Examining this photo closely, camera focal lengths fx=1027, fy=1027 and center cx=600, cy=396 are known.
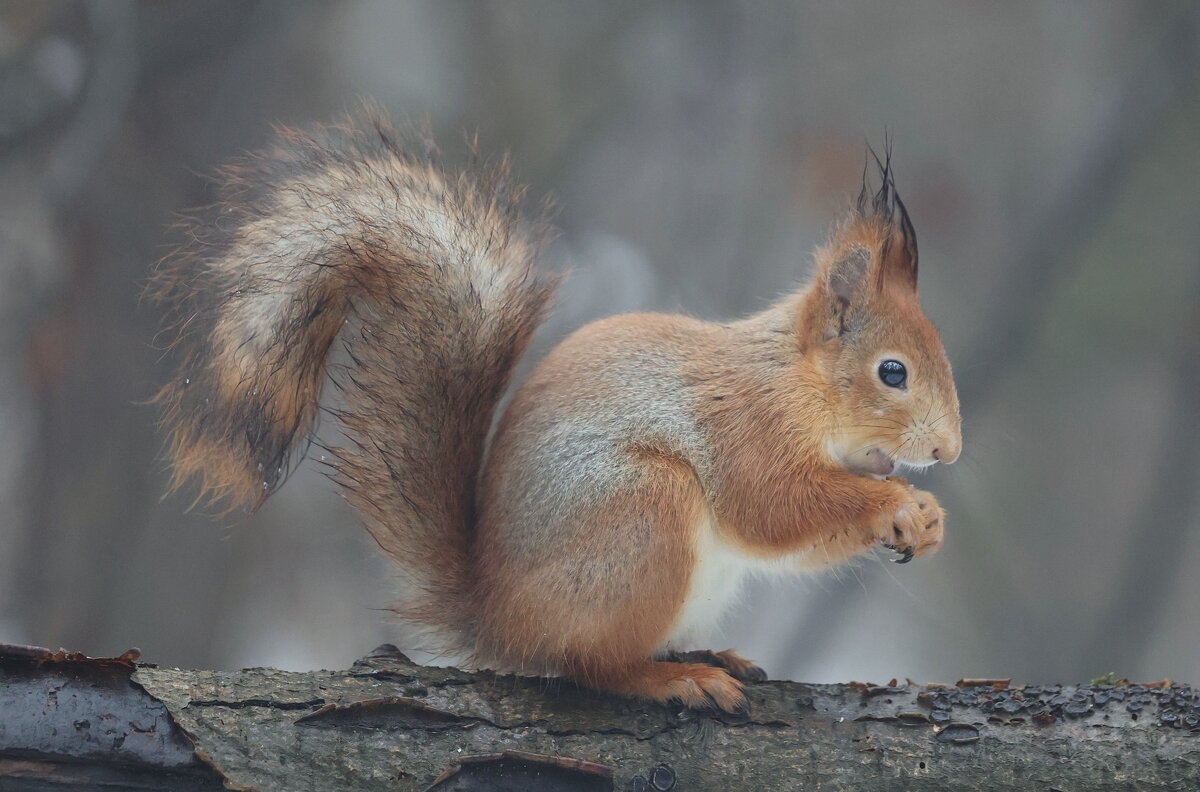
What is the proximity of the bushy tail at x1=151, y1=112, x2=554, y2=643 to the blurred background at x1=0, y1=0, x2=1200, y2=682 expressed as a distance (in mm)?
752

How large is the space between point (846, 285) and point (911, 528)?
1.50 feet

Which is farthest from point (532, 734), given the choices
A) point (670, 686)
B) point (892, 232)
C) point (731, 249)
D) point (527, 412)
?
point (731, 249)

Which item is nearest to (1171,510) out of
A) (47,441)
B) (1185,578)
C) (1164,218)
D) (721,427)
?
(1185,578)

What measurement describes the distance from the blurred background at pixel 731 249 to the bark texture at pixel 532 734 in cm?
107

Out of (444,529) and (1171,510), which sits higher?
(1171,510)

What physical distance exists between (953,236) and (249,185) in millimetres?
1910

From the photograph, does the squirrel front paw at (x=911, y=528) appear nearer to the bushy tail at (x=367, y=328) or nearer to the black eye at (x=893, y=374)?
the black eye at (x=893, y=374)

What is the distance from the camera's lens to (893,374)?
66.7 inches

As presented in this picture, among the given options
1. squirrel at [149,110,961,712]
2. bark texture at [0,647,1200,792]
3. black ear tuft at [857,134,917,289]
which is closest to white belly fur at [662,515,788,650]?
squirrel at [149,110,961,712]

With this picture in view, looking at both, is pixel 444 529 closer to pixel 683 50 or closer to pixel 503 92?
pixel 503 92

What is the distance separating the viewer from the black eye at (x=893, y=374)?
5.56ft

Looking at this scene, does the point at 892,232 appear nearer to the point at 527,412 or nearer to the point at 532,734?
the point at 527,412

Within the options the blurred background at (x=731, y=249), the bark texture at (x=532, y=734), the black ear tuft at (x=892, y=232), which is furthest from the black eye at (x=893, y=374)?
the blurred background at (x=731, y=249)

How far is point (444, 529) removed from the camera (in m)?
1.65
